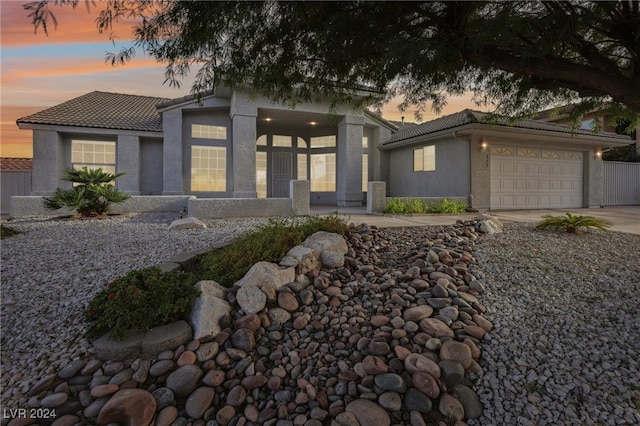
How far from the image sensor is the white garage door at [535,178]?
41.6 feet

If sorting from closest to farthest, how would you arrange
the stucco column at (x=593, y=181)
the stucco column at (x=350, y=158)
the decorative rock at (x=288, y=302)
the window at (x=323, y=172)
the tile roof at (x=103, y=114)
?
the decorative rock at (x=288, y=302)
the tile roof at (x=103, y=114)
the stucco column at (x=350, y=158)
the stucco column at (x=593, y=181)
the window at (x=323, y=172)

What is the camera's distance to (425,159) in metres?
14.3

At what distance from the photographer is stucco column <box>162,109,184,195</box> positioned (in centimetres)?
1307

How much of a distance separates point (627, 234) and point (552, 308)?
5.14m

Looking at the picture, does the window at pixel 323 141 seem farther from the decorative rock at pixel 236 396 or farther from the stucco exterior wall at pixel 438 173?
the decorative rock at pixel 236 396

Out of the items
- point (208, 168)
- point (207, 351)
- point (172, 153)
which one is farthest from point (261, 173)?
point (207, 351)

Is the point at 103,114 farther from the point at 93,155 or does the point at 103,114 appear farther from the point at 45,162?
the point at 45,162

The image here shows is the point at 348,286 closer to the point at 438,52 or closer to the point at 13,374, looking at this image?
the point at 438,52

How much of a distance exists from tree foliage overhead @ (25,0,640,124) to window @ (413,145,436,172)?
9.54 m

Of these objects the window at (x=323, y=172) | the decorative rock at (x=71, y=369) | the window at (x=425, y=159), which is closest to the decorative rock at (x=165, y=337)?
the decorative rock at (x=71, y=369)

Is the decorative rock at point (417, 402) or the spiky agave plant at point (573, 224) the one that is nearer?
the decorative rock at point (417, 402)

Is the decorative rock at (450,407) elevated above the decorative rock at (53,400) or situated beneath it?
situated beneath

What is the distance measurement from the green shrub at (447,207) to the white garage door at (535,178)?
2.45m

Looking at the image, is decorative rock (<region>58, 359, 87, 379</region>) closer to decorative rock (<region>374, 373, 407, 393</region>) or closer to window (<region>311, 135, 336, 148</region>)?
decorative rock (<region>374, 373, 407, 393</region>)
